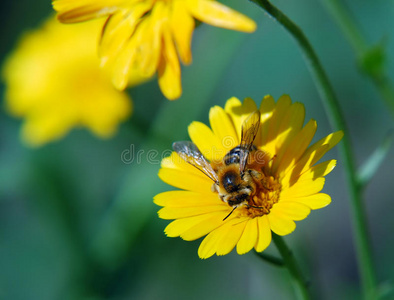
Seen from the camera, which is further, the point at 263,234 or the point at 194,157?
the point at 194,157

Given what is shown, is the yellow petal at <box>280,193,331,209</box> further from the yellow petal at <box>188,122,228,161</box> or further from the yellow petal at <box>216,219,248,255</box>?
the yellow petal at <box>188,122,228,161</box>

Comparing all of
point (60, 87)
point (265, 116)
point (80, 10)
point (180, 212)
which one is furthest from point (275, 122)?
point (60, 87)

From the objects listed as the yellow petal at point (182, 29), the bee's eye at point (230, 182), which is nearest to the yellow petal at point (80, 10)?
the yellow petal at point (182, 29)

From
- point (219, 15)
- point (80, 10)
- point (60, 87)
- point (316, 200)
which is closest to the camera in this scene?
point (219, 15)

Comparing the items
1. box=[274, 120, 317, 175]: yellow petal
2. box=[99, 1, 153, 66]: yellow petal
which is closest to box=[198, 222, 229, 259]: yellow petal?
box=[274, 120, 317, 175]: yellow petal

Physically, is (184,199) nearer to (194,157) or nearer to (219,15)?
(194,157)

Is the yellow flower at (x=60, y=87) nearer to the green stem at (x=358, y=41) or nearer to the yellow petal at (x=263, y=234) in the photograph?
the green stem at (x=358, y=41)

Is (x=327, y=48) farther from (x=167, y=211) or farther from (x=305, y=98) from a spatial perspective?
(x=167, y=211)
